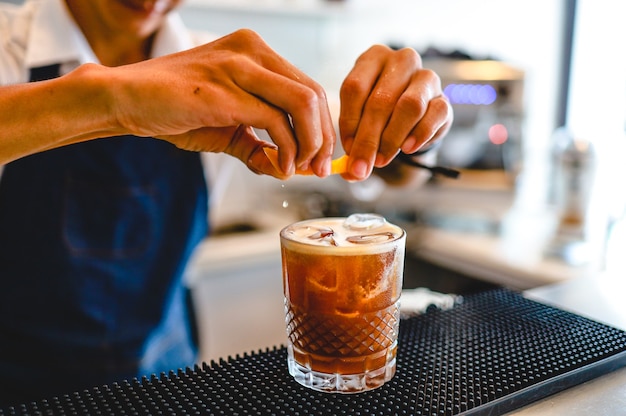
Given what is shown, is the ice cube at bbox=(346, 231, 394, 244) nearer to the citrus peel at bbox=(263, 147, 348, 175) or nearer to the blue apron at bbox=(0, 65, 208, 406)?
the citrus peel at bbox=(263, 147, 348, 175)

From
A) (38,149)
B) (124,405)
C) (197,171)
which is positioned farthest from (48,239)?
(124,405)

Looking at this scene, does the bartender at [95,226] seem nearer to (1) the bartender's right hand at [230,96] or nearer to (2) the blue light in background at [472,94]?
(1) the bartender's right hand at [230,96]

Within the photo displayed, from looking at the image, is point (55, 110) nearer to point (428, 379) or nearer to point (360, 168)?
point (360, 168)

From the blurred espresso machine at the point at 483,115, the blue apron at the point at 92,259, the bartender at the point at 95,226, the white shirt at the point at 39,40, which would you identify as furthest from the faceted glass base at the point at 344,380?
the blurred espresso machine at the point at 483,115

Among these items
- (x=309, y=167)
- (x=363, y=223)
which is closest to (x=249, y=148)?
(x=309, y=167)

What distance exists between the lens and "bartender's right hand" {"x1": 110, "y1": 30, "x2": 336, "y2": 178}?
71 centimetres

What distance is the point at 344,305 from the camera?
0.78 meters

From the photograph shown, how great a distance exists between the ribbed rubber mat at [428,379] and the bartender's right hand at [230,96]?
0.32m

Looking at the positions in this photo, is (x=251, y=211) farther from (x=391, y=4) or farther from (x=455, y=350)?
(x=455, y=350)

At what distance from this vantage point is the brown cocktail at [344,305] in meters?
0.77

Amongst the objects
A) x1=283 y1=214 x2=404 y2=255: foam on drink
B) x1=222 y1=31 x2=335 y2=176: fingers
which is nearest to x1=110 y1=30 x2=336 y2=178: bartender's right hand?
x1=222 y1=31 x2=335 y2=176: fingers

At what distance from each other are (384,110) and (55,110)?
481 mm

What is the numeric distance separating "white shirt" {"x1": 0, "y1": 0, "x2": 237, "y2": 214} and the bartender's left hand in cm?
88

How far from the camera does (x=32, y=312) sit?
1515mm
